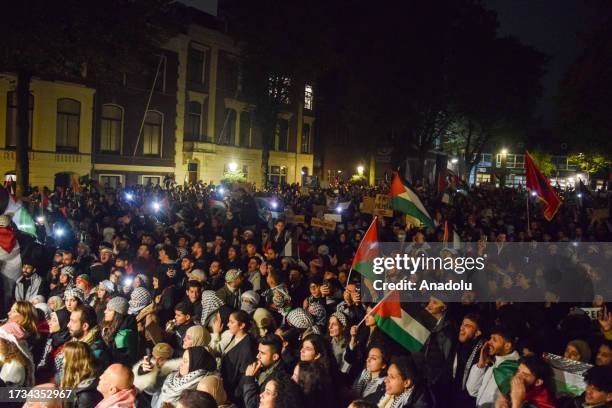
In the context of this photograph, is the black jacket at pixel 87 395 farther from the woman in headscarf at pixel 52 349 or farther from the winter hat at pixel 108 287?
the winter hat at pixel 108 287

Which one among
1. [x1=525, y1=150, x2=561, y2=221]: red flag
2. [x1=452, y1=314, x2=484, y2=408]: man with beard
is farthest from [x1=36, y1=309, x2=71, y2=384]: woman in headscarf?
[x1=525, y1=150, x2=561, y2=221]: red flag

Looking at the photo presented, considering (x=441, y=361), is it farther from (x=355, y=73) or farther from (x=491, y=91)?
(x=491, y=91)

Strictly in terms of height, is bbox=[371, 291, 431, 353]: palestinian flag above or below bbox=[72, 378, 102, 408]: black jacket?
above

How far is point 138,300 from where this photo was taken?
6.48 metres

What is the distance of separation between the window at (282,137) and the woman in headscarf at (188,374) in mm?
36285

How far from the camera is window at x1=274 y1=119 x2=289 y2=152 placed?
4031 centimetres

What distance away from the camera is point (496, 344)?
477 cm

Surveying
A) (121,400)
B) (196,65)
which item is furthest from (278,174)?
(121,400)

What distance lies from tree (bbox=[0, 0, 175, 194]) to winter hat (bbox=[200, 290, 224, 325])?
13.5 meters

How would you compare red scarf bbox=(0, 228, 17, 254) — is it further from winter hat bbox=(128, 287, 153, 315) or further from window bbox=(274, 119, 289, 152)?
window bbox=(274, 119, 289, 152)

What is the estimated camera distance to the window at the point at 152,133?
30531 millimetres

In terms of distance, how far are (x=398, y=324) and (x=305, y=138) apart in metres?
38.4

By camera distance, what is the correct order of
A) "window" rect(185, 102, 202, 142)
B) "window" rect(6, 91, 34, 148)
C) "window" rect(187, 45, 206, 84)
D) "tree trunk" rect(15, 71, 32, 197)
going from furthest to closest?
"window" rect(185, 102, 202, 142) < "window" rect(187, 45, 206, 84) < "window" rect(6, 91, 34, 148) < "tree trunk" rect(15, 71, 32, 197)

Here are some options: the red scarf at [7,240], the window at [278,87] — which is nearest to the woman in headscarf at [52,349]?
the red scarf at [7,240]
